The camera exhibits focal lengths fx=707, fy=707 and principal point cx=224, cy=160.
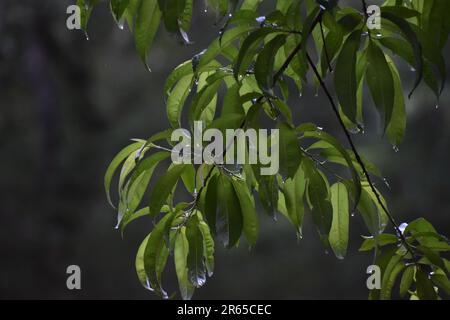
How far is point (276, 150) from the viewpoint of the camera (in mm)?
578

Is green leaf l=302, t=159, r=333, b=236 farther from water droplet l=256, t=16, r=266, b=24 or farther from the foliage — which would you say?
water droplet l=256, t=16, r=266, b=24

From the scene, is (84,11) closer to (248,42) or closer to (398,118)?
(248,42)

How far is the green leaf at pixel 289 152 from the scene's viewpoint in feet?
1.85

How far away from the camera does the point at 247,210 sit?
0.64 meters

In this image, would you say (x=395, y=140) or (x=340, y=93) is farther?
(x=395, y=140)

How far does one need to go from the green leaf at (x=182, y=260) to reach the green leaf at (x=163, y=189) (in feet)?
0.25

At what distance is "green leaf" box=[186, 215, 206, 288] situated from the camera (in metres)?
0.64

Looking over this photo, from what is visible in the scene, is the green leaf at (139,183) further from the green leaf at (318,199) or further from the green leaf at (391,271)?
the green leaf at (391,271)

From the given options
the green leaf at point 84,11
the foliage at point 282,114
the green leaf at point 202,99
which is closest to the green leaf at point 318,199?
the foliage at point 282,114

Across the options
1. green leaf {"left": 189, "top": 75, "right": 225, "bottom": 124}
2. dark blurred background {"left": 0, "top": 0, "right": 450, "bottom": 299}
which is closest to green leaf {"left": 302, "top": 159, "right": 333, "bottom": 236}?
green leaf {"left": 189, "top": 75, "right": 225, "bottom": 124}

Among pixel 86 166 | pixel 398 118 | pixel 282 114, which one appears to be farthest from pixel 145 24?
pixel 86 166
